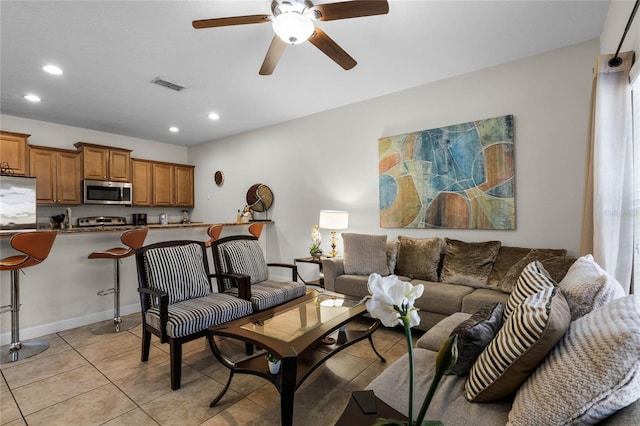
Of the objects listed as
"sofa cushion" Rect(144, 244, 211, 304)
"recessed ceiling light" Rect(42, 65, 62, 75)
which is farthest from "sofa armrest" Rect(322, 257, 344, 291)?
"recessed ceiling light" Rect(42, 65, 62, 75)

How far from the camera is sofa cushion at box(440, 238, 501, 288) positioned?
122 inches

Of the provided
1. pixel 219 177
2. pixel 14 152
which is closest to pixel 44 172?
pixel 14 152

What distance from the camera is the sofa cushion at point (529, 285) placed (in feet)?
4.51

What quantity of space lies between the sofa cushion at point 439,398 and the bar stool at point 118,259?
3099 mm

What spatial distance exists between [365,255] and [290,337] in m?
1.97

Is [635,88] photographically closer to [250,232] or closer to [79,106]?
[250,232]

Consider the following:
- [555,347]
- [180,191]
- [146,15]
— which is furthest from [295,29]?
[180,191]

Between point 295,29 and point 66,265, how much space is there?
11.0 feet

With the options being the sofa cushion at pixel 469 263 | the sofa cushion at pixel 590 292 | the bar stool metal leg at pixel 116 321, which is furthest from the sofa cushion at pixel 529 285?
the bar stool metal leg at pixel 116 321

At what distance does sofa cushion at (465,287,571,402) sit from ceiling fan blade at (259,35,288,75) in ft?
7.63

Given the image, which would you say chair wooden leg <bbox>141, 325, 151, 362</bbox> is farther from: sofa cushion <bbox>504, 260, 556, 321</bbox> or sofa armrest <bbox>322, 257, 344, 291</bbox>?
sofa cushion <bbox>504, 260, 556, 321</bbox>

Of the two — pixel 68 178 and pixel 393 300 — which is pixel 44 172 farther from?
pixel 393 300

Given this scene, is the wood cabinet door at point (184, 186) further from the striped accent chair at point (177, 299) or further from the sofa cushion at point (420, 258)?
the sofa cushion at point (420, 258)

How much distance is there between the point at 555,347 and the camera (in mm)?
Result: 990
